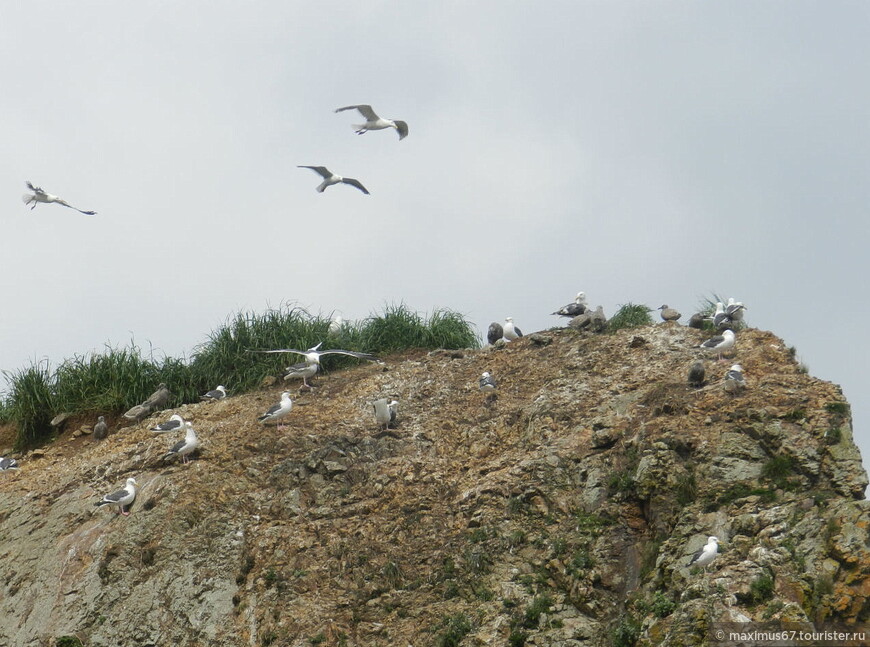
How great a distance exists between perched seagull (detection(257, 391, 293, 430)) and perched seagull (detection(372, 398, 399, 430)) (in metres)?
1.67

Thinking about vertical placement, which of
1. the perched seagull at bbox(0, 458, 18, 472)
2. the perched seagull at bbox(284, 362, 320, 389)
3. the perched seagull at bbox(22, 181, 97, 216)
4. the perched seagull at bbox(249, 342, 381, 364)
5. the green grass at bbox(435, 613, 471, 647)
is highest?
the perched seagull at bbox(22, 181, 97, 216)

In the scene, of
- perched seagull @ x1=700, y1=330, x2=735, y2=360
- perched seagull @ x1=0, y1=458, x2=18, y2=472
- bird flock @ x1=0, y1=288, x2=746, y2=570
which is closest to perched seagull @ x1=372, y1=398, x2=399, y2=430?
bird flock @ x1=0, y1=288, x2=746, y2=570

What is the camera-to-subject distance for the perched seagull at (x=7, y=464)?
2414 centimetres

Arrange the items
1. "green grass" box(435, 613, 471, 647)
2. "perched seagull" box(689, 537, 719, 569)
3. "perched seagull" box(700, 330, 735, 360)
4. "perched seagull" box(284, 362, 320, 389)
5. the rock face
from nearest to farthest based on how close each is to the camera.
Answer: "perched seagull" box(689, 537, 719, 569) → the rock face → "green grass" box(435, 613, 471, 647) → "perched seagull" box(700, 330, 735, 360) → "perched seagull" box(284, 362, 320, 389)

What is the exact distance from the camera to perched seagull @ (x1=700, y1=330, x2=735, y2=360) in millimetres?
21922

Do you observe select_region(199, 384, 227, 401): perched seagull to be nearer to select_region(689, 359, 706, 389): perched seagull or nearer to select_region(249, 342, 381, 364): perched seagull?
select_region(249, 342, 381, 364): perched seagull

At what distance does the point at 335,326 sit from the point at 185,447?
21.4ft

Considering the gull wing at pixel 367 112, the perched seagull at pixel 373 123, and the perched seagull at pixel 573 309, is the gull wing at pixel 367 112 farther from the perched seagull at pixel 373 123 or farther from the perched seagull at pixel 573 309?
the perched seagull at pixel 573 309

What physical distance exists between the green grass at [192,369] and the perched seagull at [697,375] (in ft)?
25.2

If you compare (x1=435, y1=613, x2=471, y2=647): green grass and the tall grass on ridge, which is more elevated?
the tall grass on ridge

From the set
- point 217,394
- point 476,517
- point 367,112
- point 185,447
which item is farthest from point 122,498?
point 367,112

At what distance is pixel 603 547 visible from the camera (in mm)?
18000

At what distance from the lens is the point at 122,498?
20953 millimetres

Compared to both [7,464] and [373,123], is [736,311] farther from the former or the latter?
[7,464]
